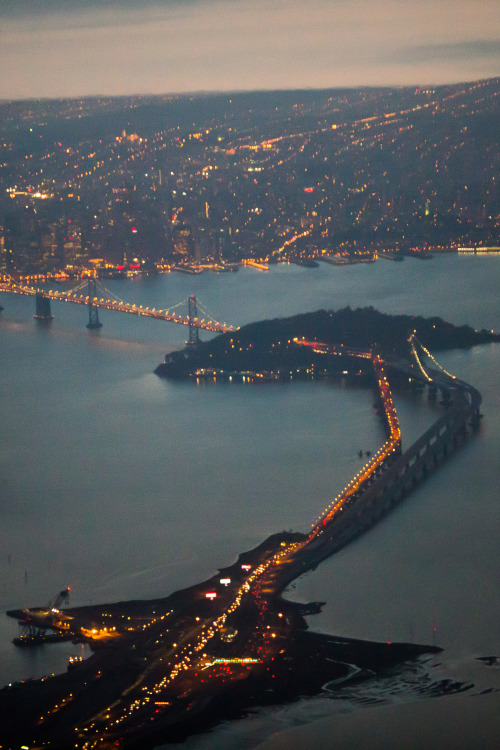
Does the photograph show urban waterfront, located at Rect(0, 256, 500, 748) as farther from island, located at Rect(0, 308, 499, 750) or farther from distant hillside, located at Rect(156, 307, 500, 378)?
distant hillside, located at Rect(156, 307, 500, 378)

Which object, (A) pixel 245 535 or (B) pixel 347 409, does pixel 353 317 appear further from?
(A) pixel 245 535

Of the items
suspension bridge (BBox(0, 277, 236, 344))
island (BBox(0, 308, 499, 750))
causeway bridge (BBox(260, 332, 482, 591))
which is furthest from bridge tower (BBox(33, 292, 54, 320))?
island (BBox(0, 308, 499, 750))

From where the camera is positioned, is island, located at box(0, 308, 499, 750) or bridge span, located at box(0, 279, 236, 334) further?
bridge span, located at box(0, 279, 236, 334)

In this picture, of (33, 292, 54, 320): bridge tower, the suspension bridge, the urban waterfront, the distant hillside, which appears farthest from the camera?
(33, 292, 54, 320): bridge tower

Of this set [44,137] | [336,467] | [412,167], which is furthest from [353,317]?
[44,137]

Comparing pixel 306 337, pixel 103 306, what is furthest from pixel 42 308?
pixel 306 337

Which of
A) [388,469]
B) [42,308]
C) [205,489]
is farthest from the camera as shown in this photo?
[42,308]

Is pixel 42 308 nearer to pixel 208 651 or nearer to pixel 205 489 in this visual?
pixel 205 489
